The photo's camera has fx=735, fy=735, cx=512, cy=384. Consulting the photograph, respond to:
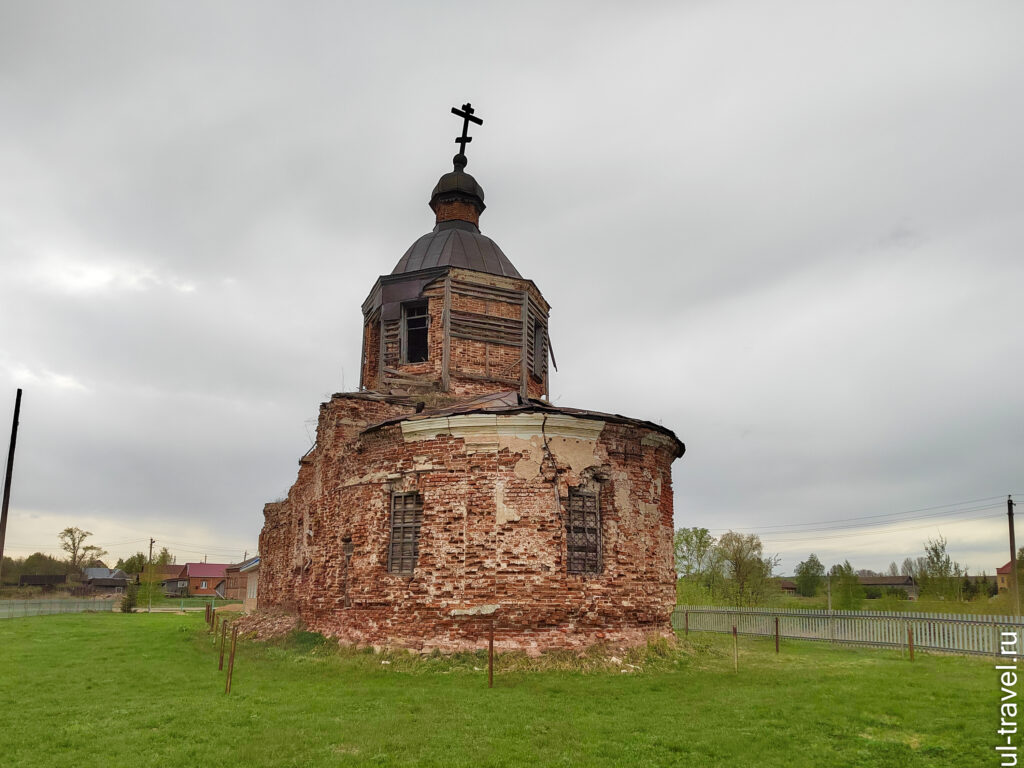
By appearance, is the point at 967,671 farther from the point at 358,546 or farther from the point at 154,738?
the point at 154,738

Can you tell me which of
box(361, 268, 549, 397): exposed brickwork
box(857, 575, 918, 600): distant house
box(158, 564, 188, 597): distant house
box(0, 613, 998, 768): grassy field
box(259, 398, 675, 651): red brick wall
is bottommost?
box(158, 564, 188, 597): distant house

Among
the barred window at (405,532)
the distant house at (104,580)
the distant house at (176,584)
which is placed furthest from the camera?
the distant house at (176,584)

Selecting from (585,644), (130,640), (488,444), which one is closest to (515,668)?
(585,644)

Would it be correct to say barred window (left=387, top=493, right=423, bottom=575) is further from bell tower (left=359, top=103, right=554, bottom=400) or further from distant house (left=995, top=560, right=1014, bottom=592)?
distant house (left=995, top=560, right=1014, bottom=592)

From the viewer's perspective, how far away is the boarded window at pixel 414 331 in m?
20.1

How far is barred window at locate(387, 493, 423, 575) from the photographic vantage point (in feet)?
46.9

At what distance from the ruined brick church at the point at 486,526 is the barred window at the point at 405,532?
0.09 feet

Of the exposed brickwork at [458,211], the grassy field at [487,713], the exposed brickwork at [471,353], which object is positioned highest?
the exposed brickwork at [458,211]

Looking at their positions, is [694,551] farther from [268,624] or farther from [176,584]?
[176,584]

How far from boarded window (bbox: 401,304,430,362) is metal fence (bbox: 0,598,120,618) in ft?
102

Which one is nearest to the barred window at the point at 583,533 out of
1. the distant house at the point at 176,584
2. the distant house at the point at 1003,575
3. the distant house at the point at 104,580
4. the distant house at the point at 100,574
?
the distant house at the point at 1003,575

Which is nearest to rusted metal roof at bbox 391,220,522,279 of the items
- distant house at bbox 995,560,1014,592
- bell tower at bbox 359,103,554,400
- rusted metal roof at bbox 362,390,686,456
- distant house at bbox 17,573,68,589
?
bell tower at bbox 359,103,554,400

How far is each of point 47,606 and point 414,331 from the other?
115 feet

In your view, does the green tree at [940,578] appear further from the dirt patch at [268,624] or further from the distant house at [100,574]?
the distant house at [100,574]
